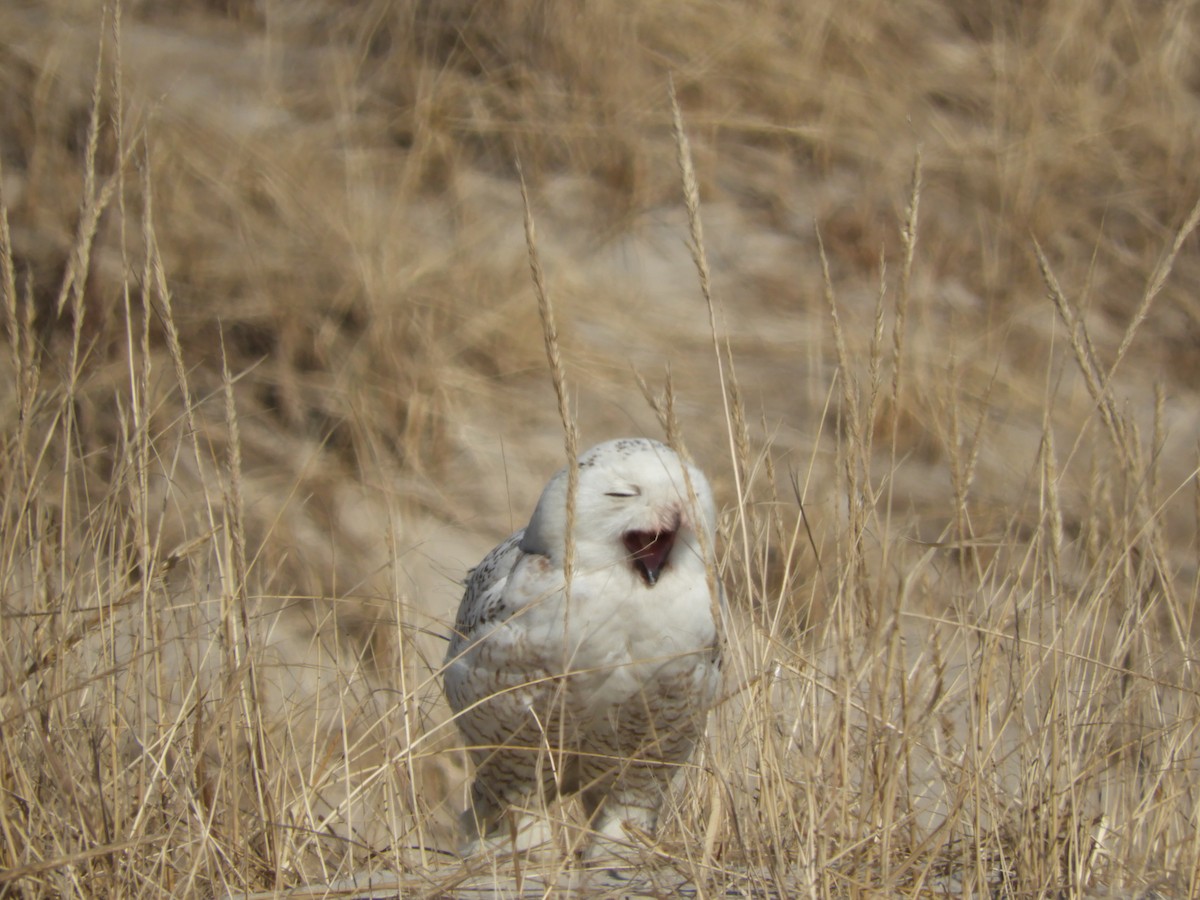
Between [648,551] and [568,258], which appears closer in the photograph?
[648,551]

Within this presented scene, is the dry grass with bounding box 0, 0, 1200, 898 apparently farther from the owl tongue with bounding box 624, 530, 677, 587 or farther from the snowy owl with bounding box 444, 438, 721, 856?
the owl tongue with bounding box 624, 530, 677, 587

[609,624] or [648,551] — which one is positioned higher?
[648,551]

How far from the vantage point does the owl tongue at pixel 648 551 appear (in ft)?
6.65

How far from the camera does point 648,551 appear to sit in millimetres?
2037

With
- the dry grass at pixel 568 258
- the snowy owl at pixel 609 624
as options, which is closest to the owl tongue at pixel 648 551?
the snowy owl at pixel 609 624

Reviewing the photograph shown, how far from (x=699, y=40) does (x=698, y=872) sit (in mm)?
5829

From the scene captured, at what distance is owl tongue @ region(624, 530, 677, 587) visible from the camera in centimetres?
203

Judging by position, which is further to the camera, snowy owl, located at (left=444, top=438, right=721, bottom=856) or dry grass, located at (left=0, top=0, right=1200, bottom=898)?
dry grass, located at (left=0, top=0, right=1200, bottom=898)

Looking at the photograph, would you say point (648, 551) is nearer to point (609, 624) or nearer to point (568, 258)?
point (609, 624)

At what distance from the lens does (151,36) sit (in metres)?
6.79

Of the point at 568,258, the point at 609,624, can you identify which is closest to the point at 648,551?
the point at 609,624

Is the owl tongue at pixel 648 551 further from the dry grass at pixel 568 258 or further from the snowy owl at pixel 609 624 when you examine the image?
the dry grass at pixel 568 258

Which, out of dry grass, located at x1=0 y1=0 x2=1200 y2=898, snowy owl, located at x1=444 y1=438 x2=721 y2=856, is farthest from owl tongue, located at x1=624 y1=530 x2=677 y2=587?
dry grass, located at x1=0 y1=0 x2=1200 y2=898

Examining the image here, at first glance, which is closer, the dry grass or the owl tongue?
the owl tongue
